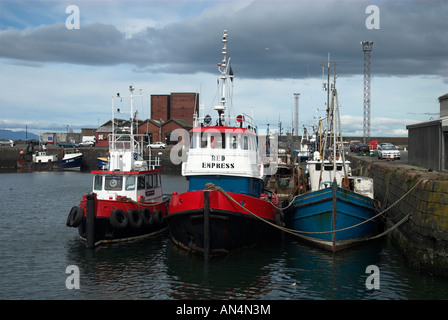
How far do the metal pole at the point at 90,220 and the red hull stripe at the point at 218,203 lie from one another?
3334mm

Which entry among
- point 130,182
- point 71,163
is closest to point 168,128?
point 71,163

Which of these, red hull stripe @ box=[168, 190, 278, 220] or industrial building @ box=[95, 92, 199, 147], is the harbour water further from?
industrial building @ box=[95, 92, 199, 147]

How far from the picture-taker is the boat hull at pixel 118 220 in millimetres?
19812

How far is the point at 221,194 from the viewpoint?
17.4 metres

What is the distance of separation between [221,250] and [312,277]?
368cm

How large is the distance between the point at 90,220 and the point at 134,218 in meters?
2.04

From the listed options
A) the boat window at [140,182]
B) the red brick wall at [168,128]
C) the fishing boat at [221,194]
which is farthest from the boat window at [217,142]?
the red brick wall at [168,128]

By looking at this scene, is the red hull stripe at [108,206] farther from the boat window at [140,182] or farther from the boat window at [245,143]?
the boat window at [245,143]

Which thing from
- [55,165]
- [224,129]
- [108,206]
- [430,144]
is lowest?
[108,206]

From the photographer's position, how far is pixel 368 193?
21438 millimetres

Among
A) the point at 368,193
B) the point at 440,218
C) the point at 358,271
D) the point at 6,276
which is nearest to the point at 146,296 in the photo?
the point at 6,276

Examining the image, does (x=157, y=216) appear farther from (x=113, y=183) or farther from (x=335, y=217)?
(x=335, y=217)

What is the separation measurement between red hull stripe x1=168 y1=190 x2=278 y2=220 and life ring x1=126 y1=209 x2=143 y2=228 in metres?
2.23
